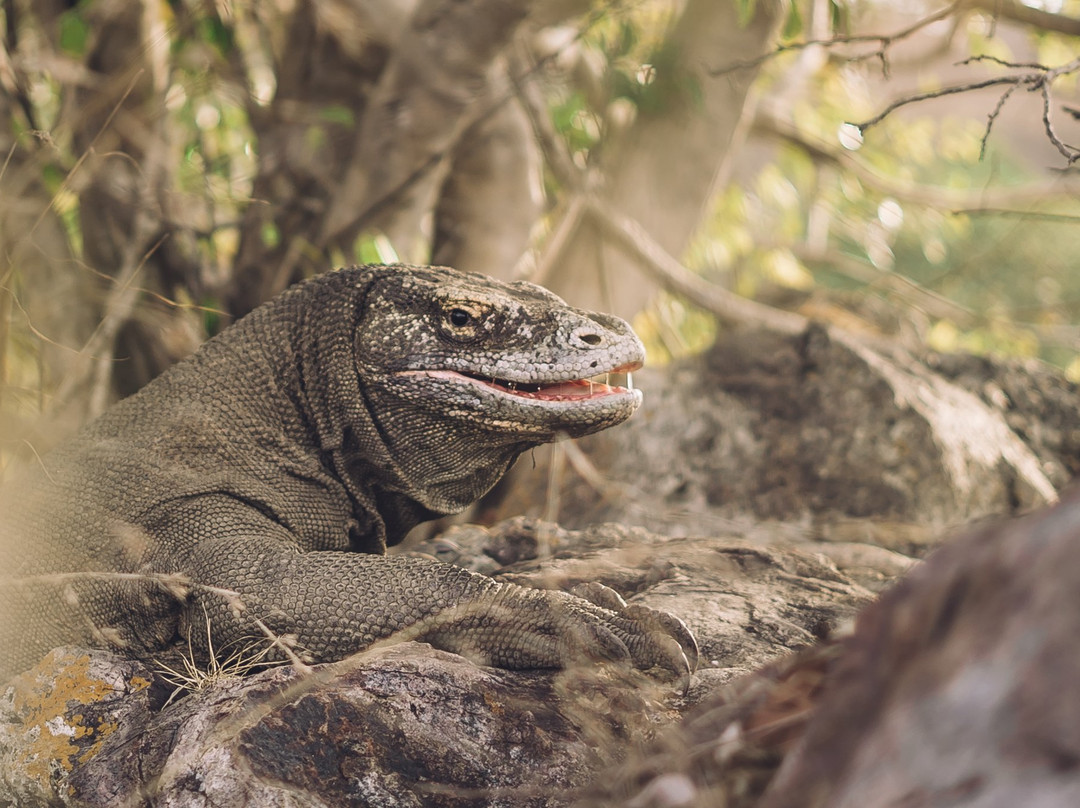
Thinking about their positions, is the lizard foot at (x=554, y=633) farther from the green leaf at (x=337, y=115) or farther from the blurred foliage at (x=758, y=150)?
the green leaf at (x=337, y=115)

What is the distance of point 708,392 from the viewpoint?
730cm

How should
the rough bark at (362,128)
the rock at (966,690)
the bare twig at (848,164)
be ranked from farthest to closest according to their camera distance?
the bare twig at (848,164), the rough bark at (362,128), the rock at (966,690)

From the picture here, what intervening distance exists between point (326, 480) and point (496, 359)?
2.83 feet

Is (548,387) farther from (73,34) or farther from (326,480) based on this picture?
(73,34)

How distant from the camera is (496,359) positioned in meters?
4.09

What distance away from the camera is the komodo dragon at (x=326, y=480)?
3551 mm

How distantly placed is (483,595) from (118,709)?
1226mm

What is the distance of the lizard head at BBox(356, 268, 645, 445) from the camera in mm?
4031

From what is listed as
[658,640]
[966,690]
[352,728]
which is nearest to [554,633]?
[658,640]

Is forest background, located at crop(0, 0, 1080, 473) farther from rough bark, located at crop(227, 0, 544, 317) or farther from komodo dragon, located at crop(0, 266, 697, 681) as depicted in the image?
komodo dragon, located at crop(0, 266, 697, 681)

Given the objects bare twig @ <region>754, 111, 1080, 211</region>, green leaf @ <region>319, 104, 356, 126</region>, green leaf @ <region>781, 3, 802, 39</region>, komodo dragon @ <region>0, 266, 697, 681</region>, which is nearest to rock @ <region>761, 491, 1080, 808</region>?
komodo dragon @ <region>0, 266, 697, 681</region>

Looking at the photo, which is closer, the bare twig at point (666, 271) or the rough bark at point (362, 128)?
the rough bark at point (362, 128)

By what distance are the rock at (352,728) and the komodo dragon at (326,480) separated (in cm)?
20

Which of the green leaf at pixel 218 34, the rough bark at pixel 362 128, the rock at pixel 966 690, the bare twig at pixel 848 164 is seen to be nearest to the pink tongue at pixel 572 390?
the rock at pixel 966 690
